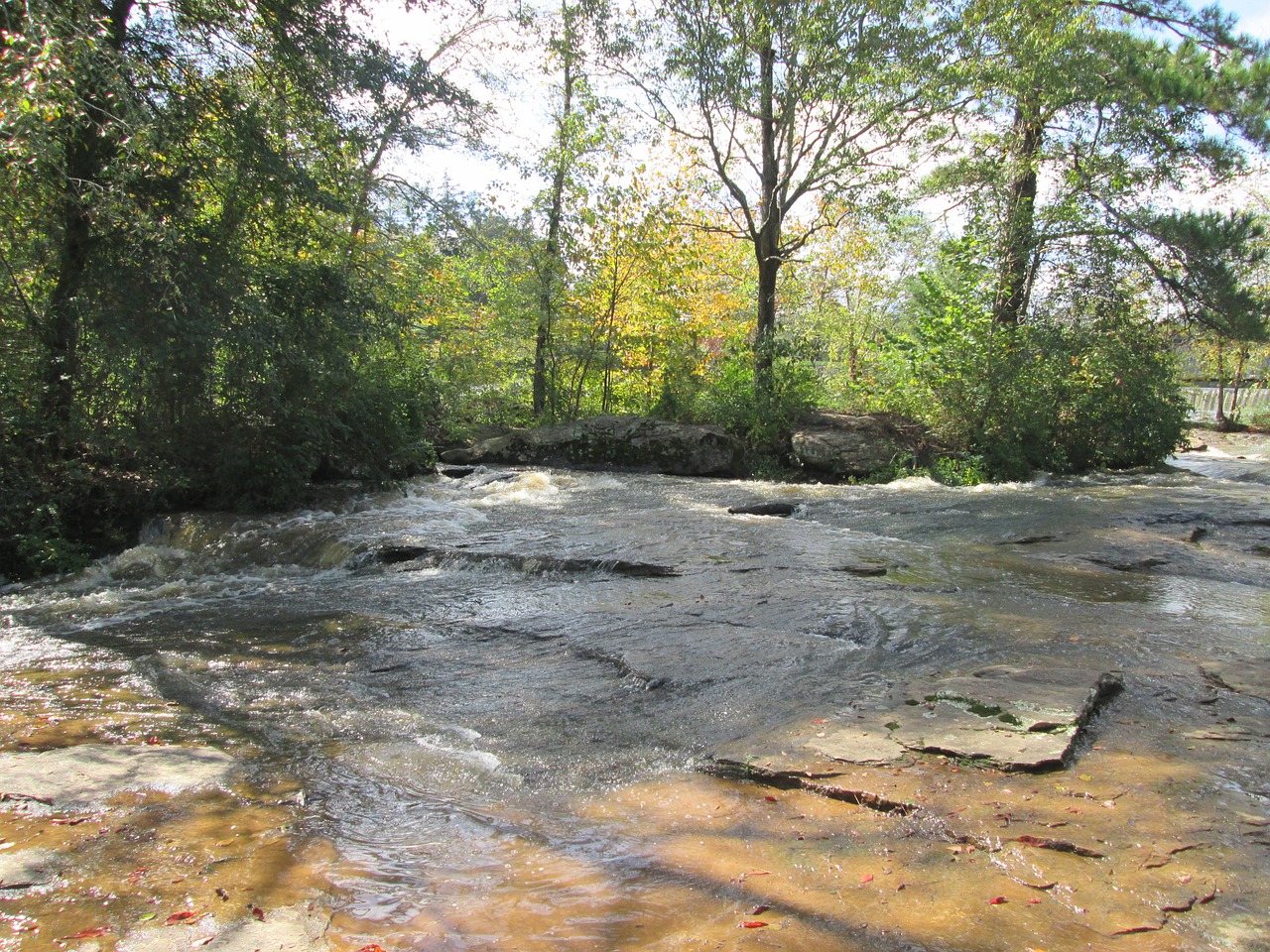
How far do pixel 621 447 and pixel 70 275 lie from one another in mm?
9493

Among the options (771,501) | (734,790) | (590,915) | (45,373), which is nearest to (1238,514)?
(771,501)

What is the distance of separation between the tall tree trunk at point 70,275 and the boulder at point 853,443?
37.2 feet

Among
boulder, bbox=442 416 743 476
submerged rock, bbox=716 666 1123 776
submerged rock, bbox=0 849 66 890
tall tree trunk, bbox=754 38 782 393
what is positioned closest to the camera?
submerged rock, bbox=0 849 66 890

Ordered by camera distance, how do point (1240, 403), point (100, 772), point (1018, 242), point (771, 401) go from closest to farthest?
point (100, 772), point (1018, 242), point (771, 401), point (1240, 403)

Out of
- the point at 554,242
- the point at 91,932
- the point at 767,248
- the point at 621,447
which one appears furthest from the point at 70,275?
the point at 767,248

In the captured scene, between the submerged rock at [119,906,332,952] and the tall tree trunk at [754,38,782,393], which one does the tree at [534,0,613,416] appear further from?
the submerged rock at [119,906,332,952]

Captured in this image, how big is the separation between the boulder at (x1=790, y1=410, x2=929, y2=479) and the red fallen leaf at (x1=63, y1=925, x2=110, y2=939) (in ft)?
42.9

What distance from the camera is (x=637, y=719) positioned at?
3848mm

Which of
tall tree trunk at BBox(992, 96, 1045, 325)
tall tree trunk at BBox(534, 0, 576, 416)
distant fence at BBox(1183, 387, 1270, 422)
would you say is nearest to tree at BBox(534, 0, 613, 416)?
tall tree trunk at BBox(534, 0, 576, 416)

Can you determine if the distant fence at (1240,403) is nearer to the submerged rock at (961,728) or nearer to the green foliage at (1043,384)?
the green foliage at (1043,384)

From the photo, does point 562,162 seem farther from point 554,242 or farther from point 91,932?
point 91,932

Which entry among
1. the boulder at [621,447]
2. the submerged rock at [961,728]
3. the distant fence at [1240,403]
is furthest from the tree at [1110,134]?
the distant fence at [1240,403]

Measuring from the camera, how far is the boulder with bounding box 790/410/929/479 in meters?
14.0

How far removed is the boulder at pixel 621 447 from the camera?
15.1 metres
